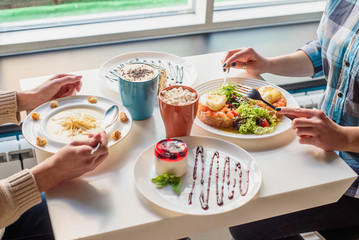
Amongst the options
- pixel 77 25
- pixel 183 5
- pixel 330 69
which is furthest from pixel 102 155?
pixel 183 5

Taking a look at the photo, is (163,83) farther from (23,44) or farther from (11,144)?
(23,44)

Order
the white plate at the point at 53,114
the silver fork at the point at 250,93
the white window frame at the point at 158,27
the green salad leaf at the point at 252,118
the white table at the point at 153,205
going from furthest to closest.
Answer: the white window frame at the point at 158,27 < the silver fork at the point at 250,93 < the green salad leaf at the point at 252,118 < the white plate at the point at 53,114 < the white table at the point at 153,205

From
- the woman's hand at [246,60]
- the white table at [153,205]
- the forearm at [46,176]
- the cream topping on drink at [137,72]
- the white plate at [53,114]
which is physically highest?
the cream topping on drink at [137,72]

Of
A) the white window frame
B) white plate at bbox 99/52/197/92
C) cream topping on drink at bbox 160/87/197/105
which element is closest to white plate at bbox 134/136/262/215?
cream topping on drink at bbox 160/87/197/105

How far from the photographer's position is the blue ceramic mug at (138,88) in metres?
1.16

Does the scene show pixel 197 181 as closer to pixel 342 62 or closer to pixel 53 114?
pixel 53 114

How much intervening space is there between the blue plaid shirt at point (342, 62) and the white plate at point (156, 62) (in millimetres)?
528

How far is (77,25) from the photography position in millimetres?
2232

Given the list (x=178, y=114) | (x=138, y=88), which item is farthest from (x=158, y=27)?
(x=178, y=114)

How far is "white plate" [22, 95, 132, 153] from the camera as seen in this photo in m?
1.08

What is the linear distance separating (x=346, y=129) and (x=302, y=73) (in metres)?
0.49

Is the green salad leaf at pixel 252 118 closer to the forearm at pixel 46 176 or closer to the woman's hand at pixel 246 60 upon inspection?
the woman's hand at pixel 246 60

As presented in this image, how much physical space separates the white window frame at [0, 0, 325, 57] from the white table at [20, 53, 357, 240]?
1.09 metres

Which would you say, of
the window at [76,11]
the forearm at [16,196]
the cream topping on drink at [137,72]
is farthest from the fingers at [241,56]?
the window at [76,11]
